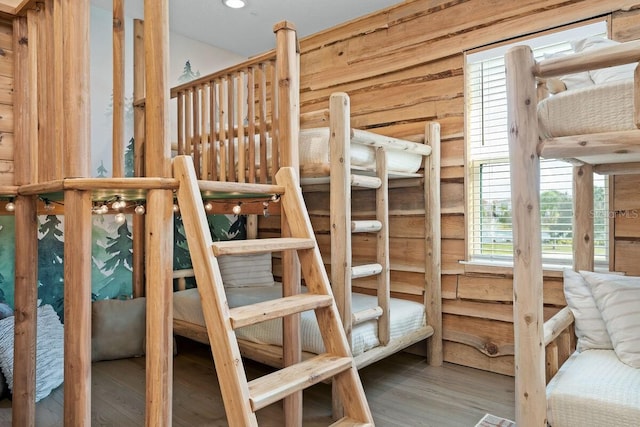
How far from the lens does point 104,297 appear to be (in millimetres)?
3395

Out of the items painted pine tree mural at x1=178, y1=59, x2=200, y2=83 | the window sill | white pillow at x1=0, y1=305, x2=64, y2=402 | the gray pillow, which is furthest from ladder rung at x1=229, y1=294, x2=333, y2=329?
painted pine tree mural at x1=178, y1=59, x2=200, y2=83

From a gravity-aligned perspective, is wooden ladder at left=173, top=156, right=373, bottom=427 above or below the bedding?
below

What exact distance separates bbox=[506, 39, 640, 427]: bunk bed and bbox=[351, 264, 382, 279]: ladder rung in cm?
92

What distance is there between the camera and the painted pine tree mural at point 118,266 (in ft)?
11.2

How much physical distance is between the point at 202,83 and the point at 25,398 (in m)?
2.01

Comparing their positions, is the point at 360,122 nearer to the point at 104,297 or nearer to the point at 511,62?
the point at 511,62

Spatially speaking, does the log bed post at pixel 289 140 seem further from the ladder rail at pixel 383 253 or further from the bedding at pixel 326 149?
the ladder rail at pixel 383 253

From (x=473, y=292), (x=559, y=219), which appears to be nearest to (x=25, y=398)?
(x=473, y=292)

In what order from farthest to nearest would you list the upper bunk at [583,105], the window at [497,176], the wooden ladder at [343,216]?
the window at [497,176] < the wooden ladder at [343,216] < the upper bunk at [583,105]

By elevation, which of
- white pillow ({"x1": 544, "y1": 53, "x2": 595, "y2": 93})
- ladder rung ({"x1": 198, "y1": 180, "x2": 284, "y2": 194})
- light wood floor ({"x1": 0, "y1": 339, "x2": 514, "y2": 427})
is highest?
white pillow ({"x1": 544, "y1": 53, "x2": 595, "y2": 93})

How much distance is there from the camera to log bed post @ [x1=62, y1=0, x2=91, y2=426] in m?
1.59

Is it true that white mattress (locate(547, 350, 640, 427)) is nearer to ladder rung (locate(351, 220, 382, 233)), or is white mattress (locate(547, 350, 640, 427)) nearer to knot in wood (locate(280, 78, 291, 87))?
ladder rung (locate(351, 220, 382, 233))

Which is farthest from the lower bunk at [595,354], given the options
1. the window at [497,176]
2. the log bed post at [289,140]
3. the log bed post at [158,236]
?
the log bed post at [158,236]

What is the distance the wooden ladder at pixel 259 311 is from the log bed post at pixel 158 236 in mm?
81
